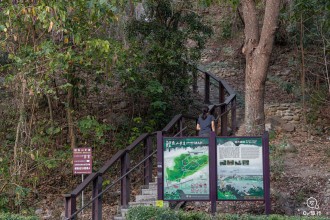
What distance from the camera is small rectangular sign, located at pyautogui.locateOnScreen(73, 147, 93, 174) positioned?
419 inches

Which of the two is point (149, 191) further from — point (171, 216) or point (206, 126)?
point (171, 216)

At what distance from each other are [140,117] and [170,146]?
17.5 feet

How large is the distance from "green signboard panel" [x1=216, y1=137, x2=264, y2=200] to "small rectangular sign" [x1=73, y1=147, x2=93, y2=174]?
2638 millimetres

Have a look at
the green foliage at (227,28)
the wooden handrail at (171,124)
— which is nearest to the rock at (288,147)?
the wooden handrail at (171,124)

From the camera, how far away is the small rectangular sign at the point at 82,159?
10641mm

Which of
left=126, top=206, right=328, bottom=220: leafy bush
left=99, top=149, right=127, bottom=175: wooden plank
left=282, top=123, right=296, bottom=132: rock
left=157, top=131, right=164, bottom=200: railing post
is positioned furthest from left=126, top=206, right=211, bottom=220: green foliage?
left=282, top=123, right=296, bottom=132: rock

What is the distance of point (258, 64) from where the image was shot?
13203 mm

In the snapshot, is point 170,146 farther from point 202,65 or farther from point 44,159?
point 202,65

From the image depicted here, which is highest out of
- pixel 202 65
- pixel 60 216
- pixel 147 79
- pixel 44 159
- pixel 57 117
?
pixel 202 65

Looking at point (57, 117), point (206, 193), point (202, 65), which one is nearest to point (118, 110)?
point (57, 117)

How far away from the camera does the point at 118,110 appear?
15430 millimetres

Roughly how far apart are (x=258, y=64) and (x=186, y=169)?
4498 millimetres

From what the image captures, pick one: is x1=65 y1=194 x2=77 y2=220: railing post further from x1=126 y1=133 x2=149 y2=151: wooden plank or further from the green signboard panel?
the green signboard panel

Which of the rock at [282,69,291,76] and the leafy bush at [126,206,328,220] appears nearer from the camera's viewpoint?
the leafy bush at [126,206,328,220]
